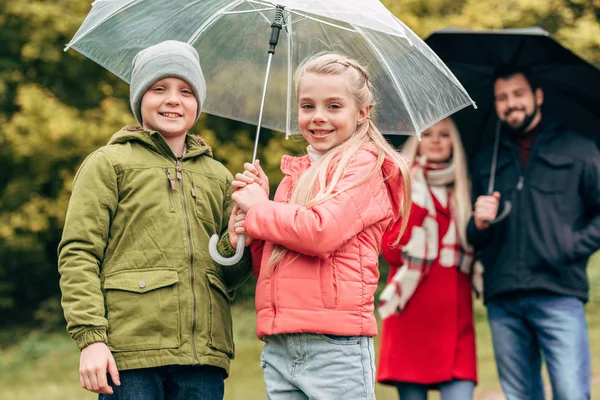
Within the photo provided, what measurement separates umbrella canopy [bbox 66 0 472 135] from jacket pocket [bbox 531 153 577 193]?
1.40 meters

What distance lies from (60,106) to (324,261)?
823 centimetres

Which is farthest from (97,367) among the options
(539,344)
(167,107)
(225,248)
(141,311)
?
(539,344)

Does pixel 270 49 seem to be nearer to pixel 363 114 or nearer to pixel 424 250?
pixel 363 114

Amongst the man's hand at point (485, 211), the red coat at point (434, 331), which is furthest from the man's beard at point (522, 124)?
the red coat at point (434, 331)

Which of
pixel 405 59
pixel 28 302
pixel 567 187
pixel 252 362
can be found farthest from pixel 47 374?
pixel 405 59

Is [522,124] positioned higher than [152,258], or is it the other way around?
[522,124]

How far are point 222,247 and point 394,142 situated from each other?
2016mm

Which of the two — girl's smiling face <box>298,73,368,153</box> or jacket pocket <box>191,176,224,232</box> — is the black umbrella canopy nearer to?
girl's smiling face <box>298,73,368,153</box>

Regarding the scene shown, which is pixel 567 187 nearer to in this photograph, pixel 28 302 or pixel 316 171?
pixel 316 171

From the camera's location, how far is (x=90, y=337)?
120 inches

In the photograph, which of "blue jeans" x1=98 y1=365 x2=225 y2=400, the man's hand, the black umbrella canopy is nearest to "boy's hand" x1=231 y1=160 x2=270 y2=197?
"blue jeans" x1=98 y1=365 x2=225 y2=400

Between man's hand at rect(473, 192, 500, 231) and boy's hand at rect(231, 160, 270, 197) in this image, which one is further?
man's hand at rect(473, 192, 500, 231)

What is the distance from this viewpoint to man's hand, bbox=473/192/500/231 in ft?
16.1

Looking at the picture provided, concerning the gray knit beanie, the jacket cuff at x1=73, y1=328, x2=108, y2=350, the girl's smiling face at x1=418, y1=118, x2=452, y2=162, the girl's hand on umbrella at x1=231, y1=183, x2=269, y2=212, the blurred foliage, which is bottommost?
the jacket cuff at x1=73, y1=328, x2=108, y2=350
